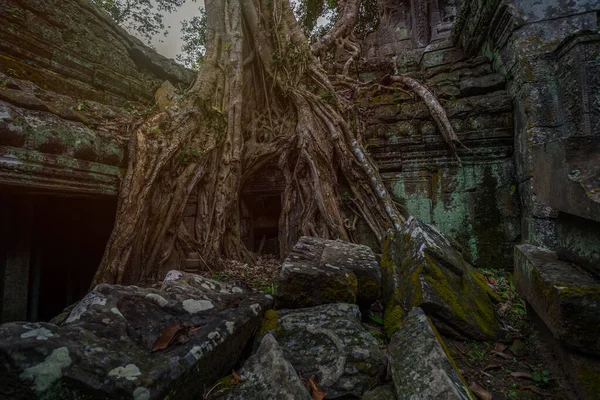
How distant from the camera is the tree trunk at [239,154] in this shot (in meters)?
2.81

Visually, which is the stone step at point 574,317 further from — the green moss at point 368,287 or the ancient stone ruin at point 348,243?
the green moss at point 368,287

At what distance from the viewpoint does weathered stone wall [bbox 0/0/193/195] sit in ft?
7.15

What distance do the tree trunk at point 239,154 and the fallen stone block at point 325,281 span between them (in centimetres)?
120

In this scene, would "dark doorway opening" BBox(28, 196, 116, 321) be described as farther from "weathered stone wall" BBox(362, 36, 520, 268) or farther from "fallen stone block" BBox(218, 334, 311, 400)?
"weathered stone wall" BBox(362, 36, 520, 268)

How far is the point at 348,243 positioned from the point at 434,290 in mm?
899

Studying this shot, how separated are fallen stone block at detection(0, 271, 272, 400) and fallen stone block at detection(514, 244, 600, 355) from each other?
1247 millimetres

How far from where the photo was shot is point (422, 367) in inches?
44.7

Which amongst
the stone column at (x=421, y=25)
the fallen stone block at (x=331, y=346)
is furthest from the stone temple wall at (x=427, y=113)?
the stone column at (x=421, y=25)

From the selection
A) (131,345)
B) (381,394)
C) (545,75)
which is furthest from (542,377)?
(545,75)

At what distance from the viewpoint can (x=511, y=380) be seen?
1.44 metres

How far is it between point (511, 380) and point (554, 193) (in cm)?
90

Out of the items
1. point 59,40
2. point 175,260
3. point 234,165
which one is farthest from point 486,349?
point 59,40

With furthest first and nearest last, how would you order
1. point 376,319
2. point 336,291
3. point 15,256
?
1. point 15,256
2. point 376,319
3. point 336,291

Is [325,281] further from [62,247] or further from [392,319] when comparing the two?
[62,247]
